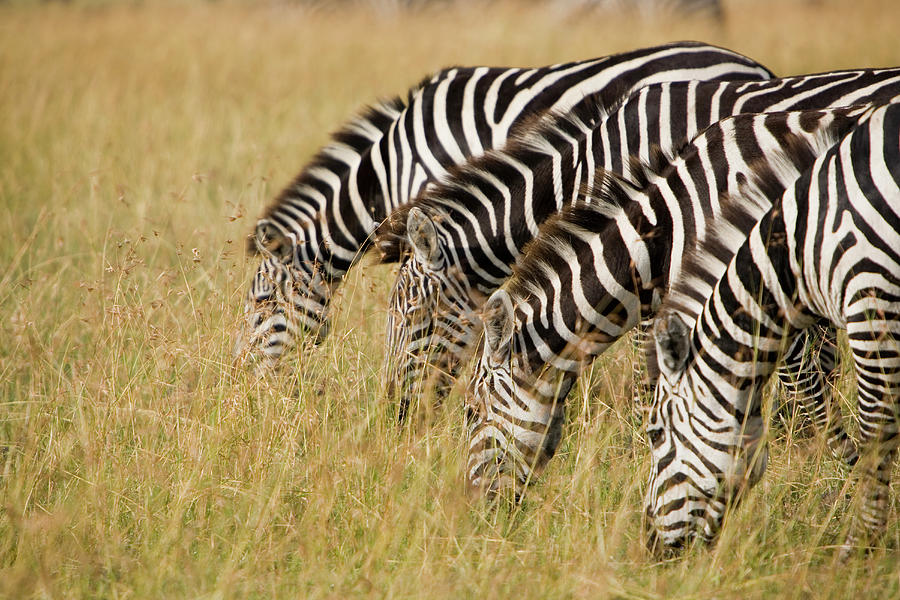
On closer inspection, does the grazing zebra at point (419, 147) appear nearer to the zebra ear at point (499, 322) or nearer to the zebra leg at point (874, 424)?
the zebra ear at point (499, 322)

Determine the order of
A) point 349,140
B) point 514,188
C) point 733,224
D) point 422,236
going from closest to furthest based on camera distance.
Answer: point 733,224 < point 422,236 < point 514,188 < point 349,140

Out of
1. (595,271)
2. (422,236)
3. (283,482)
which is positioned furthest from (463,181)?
(283,482)

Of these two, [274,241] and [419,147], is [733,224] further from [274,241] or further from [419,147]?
[274,241]

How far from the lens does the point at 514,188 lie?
169 inches

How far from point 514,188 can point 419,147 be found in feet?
3.32

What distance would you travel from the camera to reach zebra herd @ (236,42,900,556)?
9.14 ft

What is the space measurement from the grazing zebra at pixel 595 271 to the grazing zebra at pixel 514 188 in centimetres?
65

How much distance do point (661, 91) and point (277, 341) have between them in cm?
239

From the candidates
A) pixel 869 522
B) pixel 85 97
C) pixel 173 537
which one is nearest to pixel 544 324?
pixel 869 522

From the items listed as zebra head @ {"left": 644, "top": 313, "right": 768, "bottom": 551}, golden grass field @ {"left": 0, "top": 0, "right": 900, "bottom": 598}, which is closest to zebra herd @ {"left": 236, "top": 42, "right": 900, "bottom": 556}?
zebra head @ {"left": 644, "top": 313, "right": 768, "bottom": 551}

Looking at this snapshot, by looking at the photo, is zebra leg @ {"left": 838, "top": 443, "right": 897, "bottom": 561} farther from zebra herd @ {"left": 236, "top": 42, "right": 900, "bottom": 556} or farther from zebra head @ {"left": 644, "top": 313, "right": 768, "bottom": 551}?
zebra head @ {"left": 644, "top": 313, "right": 768, "bottom": 551}

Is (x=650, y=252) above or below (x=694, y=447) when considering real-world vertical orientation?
above

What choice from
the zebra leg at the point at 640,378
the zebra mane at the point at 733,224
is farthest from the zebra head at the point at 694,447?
the zebra leg at the point at 640,378

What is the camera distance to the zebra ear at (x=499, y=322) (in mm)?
3223
